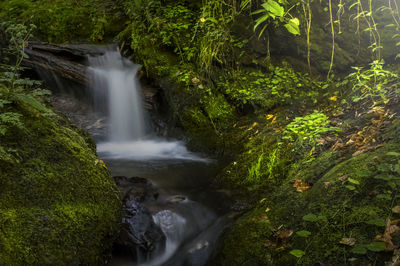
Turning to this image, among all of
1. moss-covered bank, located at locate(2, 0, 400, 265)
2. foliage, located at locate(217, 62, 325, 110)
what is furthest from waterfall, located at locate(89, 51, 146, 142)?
foliage, located at locate(217, 62, 325, 110)

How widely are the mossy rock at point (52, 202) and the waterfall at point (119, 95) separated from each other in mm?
3539

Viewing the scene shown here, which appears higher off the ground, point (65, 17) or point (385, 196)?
point (65, 17)

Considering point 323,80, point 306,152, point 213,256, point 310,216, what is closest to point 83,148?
point 213,256

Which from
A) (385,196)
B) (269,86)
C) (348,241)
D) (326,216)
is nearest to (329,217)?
(326,216)

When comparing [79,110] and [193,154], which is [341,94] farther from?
[79,110]

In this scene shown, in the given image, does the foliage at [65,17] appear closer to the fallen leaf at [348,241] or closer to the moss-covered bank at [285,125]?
the moss-covered bank at [285,125]

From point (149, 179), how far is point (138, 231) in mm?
1363

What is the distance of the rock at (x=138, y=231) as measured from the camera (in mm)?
2799

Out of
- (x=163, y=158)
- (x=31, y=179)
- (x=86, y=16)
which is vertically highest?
(x=86, y=16)

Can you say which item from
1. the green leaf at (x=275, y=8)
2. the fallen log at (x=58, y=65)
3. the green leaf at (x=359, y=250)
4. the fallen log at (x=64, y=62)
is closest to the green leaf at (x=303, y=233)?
the green leaf at (x=359, y=250)

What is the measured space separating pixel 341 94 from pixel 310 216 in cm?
419

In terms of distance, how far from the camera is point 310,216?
2.25 m

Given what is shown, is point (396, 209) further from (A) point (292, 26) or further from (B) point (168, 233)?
(B) point (168, 233)

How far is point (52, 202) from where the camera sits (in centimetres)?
239
